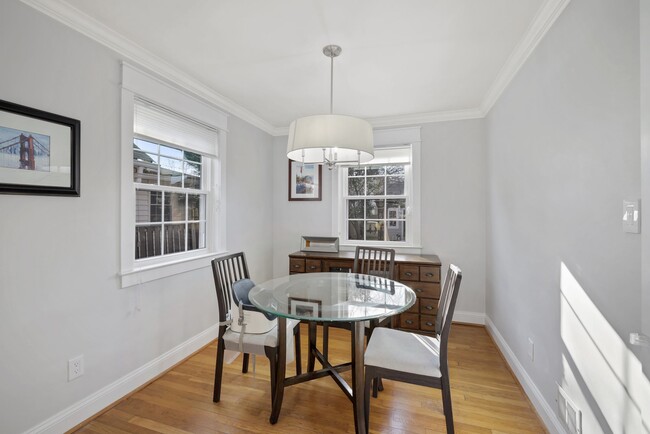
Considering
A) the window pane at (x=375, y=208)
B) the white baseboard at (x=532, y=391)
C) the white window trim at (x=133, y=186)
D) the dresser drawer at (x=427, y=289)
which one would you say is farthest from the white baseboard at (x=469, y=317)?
the white window trim at (x=133, y=186)

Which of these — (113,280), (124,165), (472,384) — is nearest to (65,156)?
(124,165)

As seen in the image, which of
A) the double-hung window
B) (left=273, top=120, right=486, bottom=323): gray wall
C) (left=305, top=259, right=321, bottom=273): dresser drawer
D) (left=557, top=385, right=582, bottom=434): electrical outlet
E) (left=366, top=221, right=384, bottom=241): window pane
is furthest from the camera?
(left=366, top=221, right=384, bottom=241): window pane

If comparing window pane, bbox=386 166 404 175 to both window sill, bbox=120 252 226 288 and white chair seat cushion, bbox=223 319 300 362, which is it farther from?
white chair seat cushion, bbox=223 319 300 362

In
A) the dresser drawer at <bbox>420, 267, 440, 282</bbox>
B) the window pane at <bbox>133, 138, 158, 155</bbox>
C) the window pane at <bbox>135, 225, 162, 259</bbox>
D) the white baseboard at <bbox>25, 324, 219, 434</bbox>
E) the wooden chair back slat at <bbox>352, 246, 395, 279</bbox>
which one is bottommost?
the white baseboard at <bbox>25, 324, 219, 434</bbox>

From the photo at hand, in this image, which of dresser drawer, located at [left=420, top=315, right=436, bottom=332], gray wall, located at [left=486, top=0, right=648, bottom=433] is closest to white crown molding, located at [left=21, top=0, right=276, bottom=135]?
gray wall, located at [left=486, top=0, right=648, bottom=433]

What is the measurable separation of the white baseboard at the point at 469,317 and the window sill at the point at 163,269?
2897 millimetres

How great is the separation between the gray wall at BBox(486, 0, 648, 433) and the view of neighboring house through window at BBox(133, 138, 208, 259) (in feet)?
9.35

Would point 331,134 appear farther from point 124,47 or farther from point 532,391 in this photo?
point 532,391

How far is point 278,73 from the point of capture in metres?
2.57

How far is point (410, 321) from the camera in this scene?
10.6ft

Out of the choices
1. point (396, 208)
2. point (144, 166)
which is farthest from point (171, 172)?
point (396, 208)

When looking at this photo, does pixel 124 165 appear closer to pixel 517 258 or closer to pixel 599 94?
pixel 599 94

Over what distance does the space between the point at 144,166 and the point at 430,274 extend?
292cm

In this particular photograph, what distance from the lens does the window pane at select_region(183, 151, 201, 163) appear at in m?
2.83
